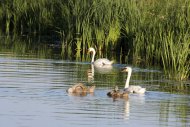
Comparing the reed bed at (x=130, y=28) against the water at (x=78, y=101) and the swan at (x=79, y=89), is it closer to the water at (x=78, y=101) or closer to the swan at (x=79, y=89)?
the water at (x=78, y=101)

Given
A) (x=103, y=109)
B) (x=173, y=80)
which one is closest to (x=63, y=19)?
(x=173, y=80)

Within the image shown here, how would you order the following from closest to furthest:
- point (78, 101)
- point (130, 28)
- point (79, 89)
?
point (78, 101) → point (79, 89) → point (130, 28)

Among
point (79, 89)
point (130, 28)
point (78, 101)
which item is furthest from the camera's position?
point (130, 28)

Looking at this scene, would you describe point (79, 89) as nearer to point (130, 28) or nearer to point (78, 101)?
point (78, 101)

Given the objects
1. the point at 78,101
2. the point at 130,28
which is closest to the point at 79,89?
the point at 78,101

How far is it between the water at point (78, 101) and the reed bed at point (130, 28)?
88 cm

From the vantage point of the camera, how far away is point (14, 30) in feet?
112

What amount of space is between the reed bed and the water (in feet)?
2.88

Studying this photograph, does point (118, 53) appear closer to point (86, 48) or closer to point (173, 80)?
point (86, 48)

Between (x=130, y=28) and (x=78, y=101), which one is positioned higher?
(x=130, y=28)

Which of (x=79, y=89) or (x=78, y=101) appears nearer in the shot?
(x=78, y=101)

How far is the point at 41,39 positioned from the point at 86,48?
4804mm

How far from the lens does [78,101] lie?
17.0 m

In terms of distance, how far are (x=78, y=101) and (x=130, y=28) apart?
926 cm
